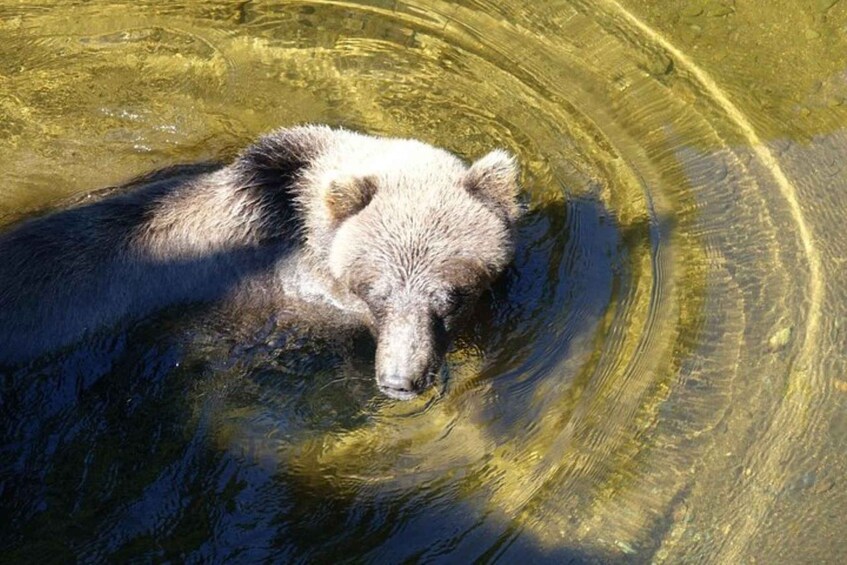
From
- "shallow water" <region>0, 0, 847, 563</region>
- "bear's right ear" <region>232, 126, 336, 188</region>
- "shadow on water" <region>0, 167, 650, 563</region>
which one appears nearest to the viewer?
"shadow on water" <region>0, 167, 650, 563</region>

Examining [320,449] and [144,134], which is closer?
[320,449]

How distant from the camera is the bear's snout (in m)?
5.88

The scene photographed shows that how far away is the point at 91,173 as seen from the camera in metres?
7.75

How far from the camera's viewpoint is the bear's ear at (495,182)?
20.9ft

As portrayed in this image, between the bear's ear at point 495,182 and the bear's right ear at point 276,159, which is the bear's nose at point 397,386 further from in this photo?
the bear's right ear at point 276,159

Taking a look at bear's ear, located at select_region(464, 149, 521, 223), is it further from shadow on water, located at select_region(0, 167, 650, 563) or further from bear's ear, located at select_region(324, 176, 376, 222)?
shadow on water, located at select_region(0, 167, 650, 563)

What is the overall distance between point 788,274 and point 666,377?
1.35m

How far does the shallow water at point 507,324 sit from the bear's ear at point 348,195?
42.9 inches

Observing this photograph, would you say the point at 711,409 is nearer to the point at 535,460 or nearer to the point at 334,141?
the point at 535,460

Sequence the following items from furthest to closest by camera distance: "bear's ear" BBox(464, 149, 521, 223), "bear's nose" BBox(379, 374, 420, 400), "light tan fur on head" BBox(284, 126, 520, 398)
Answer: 1. "bear's ear" BBox(464, 149, 521, 223)
2. "light tan fur on head" BBox(284, 126, 520, 398)
3. "bear's nose" BBox(379, 374, 420, 400)

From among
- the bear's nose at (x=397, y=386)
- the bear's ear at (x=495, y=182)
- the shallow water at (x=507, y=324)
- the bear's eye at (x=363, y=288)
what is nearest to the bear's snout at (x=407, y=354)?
the bear's nose at (x=397, y=386)

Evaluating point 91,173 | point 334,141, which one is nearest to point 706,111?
point 334,141

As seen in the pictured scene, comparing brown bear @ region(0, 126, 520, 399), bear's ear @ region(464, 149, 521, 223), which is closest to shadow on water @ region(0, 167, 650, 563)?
brown bear @ region(0, 126, 520, 399)

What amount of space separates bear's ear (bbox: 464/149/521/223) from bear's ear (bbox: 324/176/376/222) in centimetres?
64
